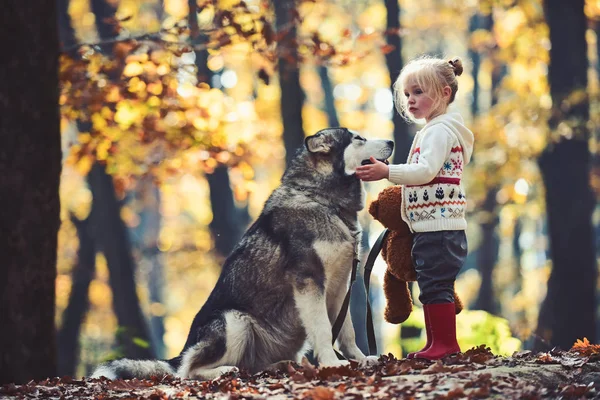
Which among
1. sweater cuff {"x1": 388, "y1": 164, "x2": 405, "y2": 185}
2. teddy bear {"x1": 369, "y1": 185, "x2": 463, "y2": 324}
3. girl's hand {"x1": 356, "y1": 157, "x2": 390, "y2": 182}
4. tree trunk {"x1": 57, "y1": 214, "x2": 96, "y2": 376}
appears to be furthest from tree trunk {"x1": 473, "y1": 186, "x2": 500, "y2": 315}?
sweater cuff {"x1": 388, "y1": 164, "x2": 405, "y2": 185}

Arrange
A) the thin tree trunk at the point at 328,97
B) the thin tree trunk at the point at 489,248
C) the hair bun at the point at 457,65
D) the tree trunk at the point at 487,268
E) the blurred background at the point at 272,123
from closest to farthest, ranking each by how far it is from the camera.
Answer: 1. the hair bun at the point at 457,65
2. the blurred background at the point at 272,123
3. the thin tree trunk at the point at 489,248
4. the tree trunk at the point at 487,268
5. the thin tree trunk at the point at 328,97

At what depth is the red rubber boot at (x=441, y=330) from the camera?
18.4 feet

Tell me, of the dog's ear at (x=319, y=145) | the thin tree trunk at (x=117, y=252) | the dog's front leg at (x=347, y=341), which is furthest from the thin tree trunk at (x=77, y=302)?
the dog's ear at (x=319, y=145)

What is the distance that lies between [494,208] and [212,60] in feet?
29.6

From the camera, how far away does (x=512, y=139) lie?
16.2 meters

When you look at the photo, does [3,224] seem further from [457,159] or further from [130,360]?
[457,159]

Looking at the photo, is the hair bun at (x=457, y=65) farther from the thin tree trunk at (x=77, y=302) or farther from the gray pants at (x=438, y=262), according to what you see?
the thin tree trunk at (x=77, y=302)

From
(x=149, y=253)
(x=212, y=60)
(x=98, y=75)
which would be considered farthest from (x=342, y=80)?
(x=98, y=75)

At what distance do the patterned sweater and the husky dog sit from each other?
0.54 metres

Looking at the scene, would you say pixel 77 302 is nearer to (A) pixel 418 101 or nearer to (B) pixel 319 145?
(B) pixel 319 145

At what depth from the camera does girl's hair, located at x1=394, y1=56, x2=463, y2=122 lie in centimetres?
576

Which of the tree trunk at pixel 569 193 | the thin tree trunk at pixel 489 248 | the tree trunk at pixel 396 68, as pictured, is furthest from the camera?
the thin tree trunk at pixel 489 248

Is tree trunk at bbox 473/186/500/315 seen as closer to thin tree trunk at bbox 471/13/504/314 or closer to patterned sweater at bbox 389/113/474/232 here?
thin tree trunk at bbox 471/13/504/314

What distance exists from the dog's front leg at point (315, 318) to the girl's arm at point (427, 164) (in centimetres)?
112
